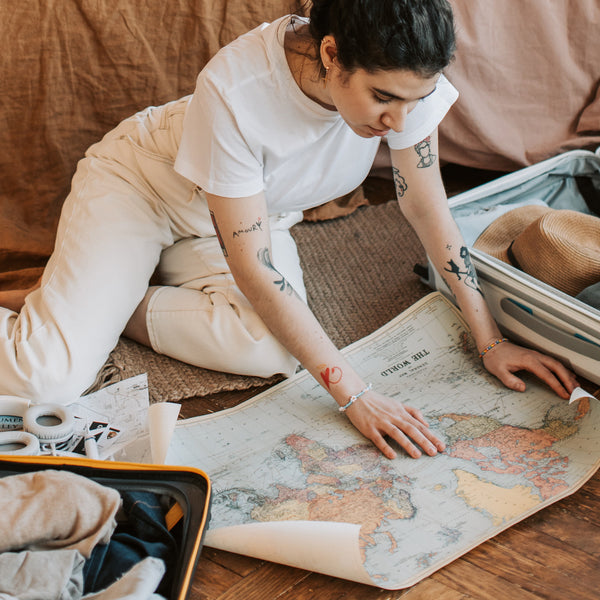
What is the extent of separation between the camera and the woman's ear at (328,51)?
902 mm

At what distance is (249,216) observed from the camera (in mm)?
1056

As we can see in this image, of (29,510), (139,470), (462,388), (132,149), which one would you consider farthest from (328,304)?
(29,510)

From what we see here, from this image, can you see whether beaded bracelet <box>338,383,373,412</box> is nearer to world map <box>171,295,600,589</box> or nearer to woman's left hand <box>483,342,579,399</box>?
world map <box>171,295,600,589</box>

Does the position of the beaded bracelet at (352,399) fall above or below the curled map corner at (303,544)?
above

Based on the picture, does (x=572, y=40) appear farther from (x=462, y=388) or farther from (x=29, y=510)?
(x=29, y=510)

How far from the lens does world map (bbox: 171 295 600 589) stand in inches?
36.0

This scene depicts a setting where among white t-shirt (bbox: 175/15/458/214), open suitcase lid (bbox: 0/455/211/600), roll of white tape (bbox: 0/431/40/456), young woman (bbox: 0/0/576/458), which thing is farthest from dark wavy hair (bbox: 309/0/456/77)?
roll of white tape (bbox: 0/431/40/456)

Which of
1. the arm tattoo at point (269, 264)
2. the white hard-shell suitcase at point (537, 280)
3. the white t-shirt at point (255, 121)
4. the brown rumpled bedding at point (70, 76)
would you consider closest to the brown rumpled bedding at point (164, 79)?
the brown rumpled bedding at point (70, 76)

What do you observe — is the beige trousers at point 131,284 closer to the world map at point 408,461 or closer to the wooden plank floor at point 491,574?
the world map at point 408,461

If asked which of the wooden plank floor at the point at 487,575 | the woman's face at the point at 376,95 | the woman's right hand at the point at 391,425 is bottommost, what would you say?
the wooden plank floor at the point at 487,575

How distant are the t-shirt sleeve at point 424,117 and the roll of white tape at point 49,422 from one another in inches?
26.3

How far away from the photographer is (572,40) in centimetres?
160

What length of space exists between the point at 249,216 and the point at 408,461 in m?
0.43

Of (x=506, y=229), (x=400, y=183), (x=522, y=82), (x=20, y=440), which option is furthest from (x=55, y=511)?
(x=522, y=82)
